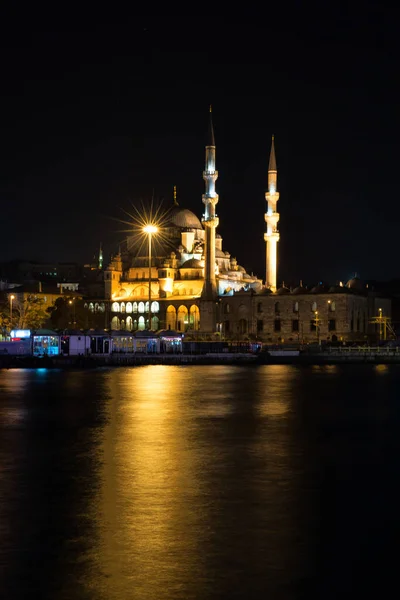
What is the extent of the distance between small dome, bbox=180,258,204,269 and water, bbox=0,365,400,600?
64.6 meters

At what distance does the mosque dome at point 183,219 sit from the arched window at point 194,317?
50.7ft

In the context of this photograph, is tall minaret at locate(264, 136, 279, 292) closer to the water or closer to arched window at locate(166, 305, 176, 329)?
arched window at locate(166, 305, 176, 329)

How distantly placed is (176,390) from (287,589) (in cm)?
2347

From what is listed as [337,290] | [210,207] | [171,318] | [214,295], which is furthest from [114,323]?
[337,290]

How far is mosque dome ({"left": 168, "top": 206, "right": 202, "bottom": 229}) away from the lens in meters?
97.4

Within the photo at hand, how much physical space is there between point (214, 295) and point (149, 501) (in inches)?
2591

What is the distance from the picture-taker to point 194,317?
8375cm

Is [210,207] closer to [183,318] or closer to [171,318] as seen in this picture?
[183,318]

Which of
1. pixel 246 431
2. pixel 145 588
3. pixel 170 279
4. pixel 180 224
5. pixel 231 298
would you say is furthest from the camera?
pixel 180 224

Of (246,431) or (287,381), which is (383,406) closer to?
(246,431)

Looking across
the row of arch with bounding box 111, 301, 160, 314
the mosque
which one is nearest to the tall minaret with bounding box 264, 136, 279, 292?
the mosque

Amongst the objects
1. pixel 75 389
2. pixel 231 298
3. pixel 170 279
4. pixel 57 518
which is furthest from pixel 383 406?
pixel 170 279

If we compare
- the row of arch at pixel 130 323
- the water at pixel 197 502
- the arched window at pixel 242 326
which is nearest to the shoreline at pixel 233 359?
the arched window at pixel 242 326

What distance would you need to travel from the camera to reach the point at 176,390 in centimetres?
3141
